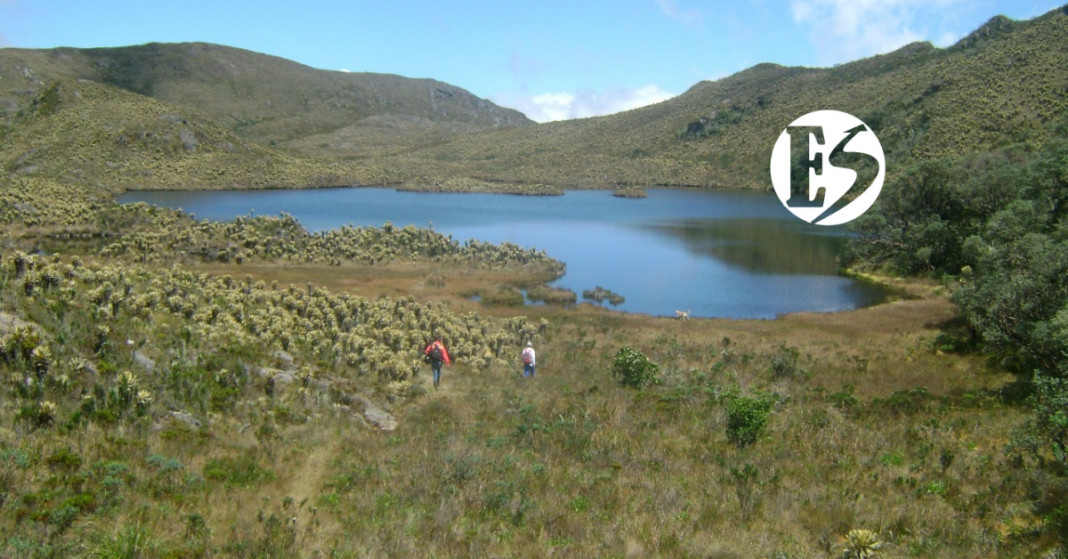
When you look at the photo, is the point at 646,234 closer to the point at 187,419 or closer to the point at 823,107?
the point at 187,419

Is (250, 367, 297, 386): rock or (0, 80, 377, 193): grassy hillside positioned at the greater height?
(0, 80, 377, 193): grassy hillside

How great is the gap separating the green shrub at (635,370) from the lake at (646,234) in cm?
1985

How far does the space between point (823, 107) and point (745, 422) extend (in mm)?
150806

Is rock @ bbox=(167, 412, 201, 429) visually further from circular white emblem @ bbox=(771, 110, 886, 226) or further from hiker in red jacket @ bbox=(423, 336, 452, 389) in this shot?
circular white emblem @ bbox=(771, 110, 886, 226)

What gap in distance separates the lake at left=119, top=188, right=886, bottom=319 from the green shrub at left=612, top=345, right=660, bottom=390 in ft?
65.1

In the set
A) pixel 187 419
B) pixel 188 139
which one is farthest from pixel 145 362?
pixel 188 139

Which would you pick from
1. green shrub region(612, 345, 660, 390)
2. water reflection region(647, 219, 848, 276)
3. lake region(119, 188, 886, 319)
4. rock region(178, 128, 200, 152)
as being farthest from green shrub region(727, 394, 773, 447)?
rock region(178, 128, 200, 152)

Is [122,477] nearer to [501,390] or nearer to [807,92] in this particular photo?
[501,390]

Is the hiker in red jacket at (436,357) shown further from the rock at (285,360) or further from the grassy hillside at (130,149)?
the grassy hillside at (130,149)

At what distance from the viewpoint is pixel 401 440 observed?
1256 centimetres

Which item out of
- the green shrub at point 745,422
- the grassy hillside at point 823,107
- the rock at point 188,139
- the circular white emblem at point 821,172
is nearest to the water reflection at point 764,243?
the circular white emblem at point 821,172

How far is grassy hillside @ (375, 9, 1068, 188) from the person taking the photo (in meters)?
84.4

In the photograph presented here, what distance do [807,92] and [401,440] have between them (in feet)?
563

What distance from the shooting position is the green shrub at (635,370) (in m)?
19.7
